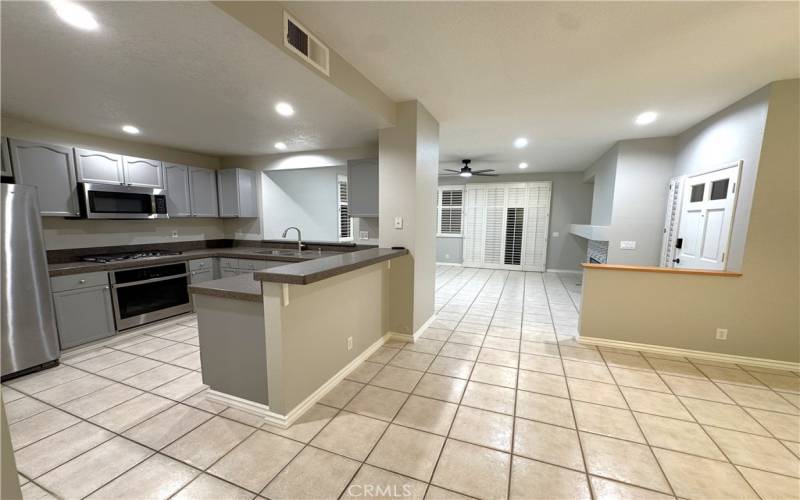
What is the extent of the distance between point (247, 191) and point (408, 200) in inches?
118

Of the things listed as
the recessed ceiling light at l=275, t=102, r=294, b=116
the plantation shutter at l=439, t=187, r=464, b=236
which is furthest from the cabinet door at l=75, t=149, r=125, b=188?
the plantation shutter at l=439, t=187, r=464, b=236

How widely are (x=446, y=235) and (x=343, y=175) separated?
166 inches

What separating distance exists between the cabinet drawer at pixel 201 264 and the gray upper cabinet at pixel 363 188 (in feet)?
7.35

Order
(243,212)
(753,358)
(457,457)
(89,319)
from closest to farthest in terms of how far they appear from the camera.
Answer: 1. (457,457)
2. (753,358)
3. (89,319)
4. (243,212)

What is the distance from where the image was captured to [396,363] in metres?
2.96

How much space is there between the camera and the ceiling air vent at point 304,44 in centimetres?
182

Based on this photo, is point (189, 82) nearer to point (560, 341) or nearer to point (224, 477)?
point (224, 477)

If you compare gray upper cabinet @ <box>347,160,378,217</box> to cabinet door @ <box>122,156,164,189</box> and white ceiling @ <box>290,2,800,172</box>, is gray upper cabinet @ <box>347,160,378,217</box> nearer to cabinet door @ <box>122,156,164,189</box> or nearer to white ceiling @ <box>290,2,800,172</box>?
white ceiling @ <box>290,2,800,172</box>

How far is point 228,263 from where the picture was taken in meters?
4.50

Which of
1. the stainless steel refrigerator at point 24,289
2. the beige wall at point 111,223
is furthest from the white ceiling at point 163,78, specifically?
the stainless steel refrigerator at point 24,289

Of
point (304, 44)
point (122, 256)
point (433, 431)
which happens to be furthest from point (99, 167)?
point (433, 431)

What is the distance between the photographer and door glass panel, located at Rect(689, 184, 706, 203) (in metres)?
3.54

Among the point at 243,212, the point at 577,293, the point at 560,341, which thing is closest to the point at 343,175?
the point at 243,212

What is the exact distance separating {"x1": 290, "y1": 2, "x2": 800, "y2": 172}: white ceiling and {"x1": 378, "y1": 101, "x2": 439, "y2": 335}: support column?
28 centimetres
